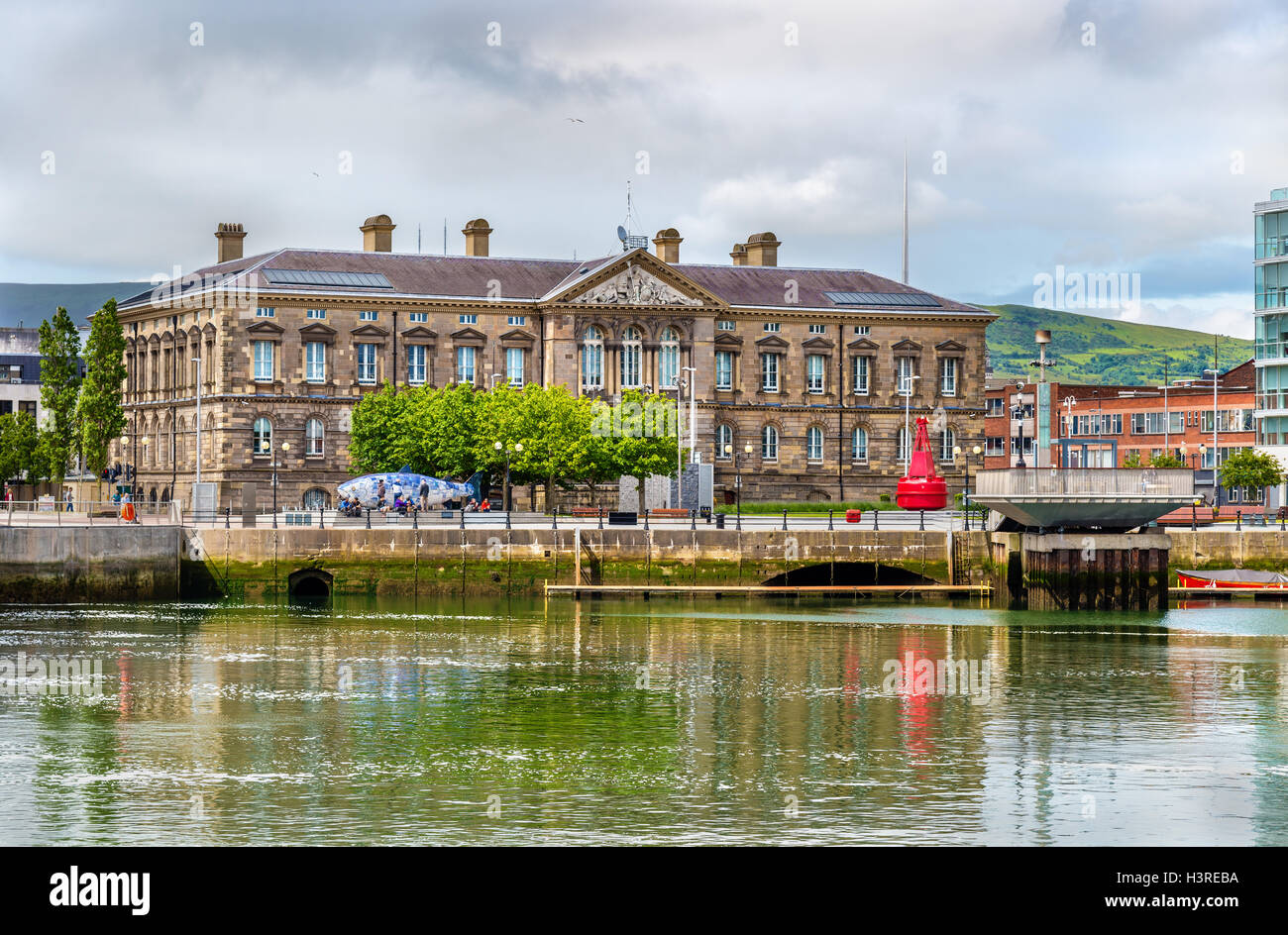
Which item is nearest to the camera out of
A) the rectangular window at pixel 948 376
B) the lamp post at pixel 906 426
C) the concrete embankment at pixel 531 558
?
the concrete embankment at pixel 531 558

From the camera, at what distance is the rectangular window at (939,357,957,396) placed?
13250cm

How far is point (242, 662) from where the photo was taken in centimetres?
5328

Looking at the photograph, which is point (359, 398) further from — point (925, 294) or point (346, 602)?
point (346, 602)

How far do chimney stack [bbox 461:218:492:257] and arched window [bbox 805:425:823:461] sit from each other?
82.9 ft

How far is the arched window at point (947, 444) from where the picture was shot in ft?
434

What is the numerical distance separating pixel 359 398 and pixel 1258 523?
2252 inches

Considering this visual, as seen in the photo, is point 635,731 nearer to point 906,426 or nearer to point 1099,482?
point 1099,482

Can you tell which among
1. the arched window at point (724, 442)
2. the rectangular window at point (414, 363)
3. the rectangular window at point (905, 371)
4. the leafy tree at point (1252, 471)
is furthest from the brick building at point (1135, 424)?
the rectangular window at point (414, 363)

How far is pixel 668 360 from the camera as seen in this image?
416 ft

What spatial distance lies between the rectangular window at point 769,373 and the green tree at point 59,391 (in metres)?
47.6

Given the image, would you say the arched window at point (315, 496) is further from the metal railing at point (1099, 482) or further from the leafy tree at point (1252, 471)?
the metal railing at point (1099, 482)

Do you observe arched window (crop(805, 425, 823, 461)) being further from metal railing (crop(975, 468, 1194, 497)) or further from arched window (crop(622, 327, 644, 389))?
metal railing (crop(975, 468, 1194, 497))


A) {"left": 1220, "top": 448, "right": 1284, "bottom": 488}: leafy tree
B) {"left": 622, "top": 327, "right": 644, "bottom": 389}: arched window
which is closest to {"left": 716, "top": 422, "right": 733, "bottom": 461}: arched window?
{"left": 622, "top": 327, "right": 644, "bottom": 389}: arched window

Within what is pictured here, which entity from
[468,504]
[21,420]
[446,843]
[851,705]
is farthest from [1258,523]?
[21,420]
